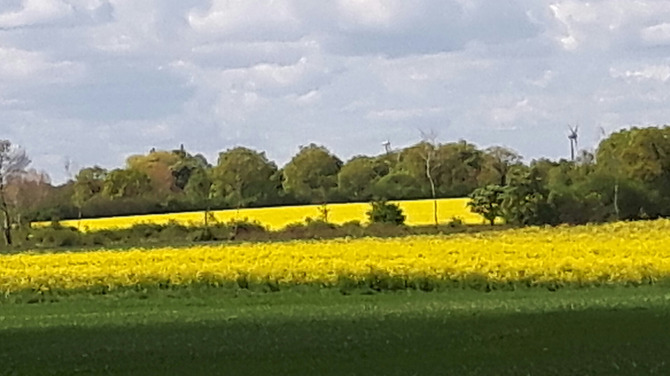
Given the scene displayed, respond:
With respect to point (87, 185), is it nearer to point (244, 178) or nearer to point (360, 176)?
point (244, 178)

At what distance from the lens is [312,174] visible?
89312mm

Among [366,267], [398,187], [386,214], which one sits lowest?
[366,267]

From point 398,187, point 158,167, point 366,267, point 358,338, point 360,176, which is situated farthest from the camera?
point 158,167

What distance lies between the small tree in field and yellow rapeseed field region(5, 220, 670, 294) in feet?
87.0

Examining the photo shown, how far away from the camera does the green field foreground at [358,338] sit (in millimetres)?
13320

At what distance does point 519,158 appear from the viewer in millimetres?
91000

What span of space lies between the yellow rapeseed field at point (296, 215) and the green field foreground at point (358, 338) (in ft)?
142

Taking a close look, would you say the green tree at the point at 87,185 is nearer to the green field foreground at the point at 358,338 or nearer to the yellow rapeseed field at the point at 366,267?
the yellow rapeseed field at the point at 366,267

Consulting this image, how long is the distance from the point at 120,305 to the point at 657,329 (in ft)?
43.0

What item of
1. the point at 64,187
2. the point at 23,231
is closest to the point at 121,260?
the point at 23,231

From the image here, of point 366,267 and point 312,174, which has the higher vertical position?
point 312,174

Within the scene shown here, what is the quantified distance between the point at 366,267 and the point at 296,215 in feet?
141

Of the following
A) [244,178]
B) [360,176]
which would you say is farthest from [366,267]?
[360,176]

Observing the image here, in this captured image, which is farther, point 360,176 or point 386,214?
point 360,176
